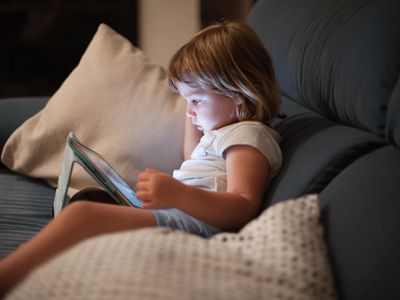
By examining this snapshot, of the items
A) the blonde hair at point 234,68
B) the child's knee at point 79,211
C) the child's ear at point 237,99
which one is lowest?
the child's knee at point 79,211

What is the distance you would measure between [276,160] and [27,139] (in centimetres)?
83

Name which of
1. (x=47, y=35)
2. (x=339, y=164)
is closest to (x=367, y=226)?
(x=339, y=164)

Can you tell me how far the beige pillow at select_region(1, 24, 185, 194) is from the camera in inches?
57.3

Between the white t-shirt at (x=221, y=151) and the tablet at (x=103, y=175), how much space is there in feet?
0.42

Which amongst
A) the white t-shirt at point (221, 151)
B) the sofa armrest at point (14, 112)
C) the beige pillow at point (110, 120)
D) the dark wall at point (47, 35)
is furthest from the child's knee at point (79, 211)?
the dark wall at point (47, 35)

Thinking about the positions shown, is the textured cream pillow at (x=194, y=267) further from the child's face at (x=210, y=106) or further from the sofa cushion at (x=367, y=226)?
the child's face at (x=210, y=106)

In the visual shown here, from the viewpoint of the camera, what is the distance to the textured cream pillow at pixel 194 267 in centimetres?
63

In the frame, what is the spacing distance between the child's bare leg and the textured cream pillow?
0.11 meters

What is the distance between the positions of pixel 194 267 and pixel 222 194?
0.30 m

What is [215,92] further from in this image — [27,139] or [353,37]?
[27,139]

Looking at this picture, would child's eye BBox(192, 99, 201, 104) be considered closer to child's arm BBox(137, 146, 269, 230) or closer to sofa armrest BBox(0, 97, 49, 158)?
child's arm BBox(137, 146, 269, 230)

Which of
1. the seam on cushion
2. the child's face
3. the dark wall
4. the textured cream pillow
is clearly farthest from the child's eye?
the dark wall

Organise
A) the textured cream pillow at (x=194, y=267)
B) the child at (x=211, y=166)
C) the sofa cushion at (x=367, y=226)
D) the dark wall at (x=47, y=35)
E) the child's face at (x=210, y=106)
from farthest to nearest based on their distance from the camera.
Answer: the dark wall at (x=47, y=35)
the child's face at (x=210, y=106)
the child at (x=211, y=166)
the sofa cushion at (x=367, y=226)
the textured cream pillow at (x=194, y=267)

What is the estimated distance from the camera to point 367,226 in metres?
0.79
